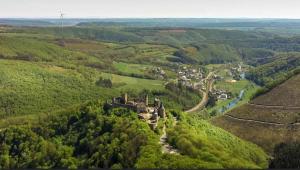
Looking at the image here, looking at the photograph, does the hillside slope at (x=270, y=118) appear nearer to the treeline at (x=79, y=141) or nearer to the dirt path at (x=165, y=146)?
the dirt path at (x=165, y=146)

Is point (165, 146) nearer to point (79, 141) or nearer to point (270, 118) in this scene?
point (79, 141)

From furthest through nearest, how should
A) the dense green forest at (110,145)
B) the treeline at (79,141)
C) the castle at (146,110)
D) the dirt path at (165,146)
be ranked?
1. the castle at (146,110)
2. the treeline at (79,141)
3. the dirt path at (165,146)
4. the dense green forest at (110,145)

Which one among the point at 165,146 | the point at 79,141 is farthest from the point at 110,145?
the point at 79,141

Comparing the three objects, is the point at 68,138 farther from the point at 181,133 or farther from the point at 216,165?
the point at 216,165

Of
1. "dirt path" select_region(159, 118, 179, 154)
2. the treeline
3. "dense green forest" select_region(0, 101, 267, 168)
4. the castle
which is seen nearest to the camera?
"dense green forest" select_region(0, 101, 267, 168)

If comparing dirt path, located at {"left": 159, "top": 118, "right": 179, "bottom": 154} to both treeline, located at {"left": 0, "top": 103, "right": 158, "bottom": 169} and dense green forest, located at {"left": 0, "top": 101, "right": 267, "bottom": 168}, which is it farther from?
treeline, located at {"left": 0, "top": 103, "right": 158, "bottom": 169}

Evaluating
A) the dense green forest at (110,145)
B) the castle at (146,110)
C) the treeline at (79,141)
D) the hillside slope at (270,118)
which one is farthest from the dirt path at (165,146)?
the hillside slope at (270,118)

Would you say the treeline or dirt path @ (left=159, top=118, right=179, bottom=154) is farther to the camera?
Answer: the treeline

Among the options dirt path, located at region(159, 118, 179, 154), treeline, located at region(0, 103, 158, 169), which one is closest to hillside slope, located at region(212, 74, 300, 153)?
dirt path, located at region(159, 118, 179, 154)

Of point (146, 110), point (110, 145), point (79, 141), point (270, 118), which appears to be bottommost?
point (270, 118)
